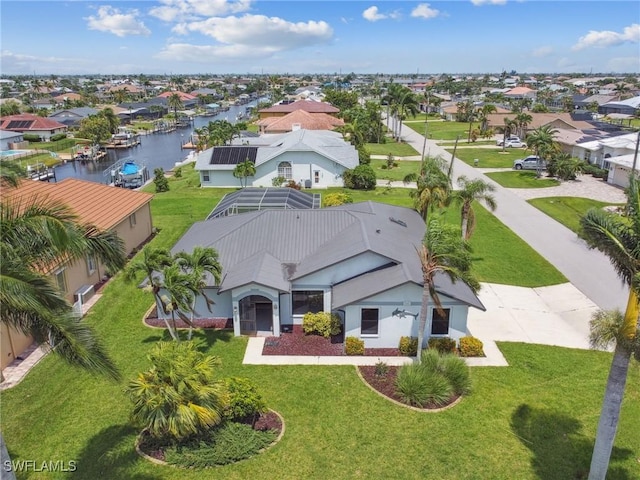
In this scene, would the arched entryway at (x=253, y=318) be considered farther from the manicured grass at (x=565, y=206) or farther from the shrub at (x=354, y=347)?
the manicured grass at (x=565, y=206)

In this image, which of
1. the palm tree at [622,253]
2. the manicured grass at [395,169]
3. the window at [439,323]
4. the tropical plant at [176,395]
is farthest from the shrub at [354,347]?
the manicured grass at [395,169]

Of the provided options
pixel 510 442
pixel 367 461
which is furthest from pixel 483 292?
pixel 367 461

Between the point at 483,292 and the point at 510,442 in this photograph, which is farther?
the point at 483,292

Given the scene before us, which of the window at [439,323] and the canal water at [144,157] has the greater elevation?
the window at [439,323]

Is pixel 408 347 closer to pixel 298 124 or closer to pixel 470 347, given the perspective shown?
pixel 470 347

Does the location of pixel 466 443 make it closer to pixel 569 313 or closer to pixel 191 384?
pixel 191 384

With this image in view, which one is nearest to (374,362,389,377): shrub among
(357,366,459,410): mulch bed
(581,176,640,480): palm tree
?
(357,366,459,410): mulch bed

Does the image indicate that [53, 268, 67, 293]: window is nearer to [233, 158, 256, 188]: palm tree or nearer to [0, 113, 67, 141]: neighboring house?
[233, 158, 256, 188]: palm tree
